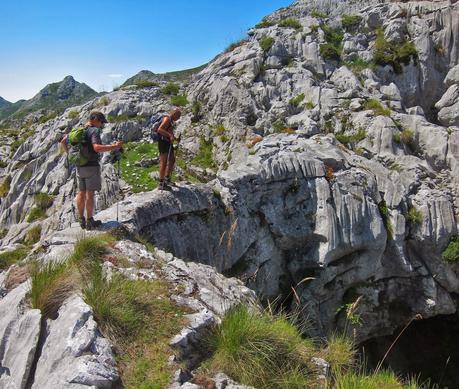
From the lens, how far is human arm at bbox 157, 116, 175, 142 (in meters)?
11.6

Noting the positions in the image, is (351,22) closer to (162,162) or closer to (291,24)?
(291,24)

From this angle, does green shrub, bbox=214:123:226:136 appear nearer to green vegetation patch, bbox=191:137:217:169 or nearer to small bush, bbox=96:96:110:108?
green vegetation patch, bbox=191:137:217:169

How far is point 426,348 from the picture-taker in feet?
79.3

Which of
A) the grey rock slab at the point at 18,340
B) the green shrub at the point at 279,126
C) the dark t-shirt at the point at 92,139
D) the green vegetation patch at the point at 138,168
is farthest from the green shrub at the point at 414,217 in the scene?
the grey rock slab at the point at 18,340

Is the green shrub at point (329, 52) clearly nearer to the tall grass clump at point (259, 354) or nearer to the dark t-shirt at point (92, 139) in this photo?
the dark t-shirt at point (92, 139)

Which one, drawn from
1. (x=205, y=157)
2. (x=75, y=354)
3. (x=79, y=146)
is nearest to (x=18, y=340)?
(x=75, y=354)

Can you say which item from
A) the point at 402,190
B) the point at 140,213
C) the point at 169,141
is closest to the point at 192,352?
the point at 140,213

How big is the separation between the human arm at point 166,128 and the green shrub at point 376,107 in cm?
1662

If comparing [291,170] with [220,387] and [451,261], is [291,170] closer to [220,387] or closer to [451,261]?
[451,261]

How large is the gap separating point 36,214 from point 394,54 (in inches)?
1127

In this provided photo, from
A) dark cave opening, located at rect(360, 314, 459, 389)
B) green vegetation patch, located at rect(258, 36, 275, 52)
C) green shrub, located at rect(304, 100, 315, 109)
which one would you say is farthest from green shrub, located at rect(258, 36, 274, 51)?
dark cave opening, located at rect(360, 314, 459, 389)

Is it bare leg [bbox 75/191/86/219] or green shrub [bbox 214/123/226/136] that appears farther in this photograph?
green shrub [bbox 214/123/226/136]

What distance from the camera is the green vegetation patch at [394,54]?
96.4 feet

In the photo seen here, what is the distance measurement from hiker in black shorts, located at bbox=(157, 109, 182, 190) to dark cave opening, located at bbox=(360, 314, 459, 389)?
56.6 ft
